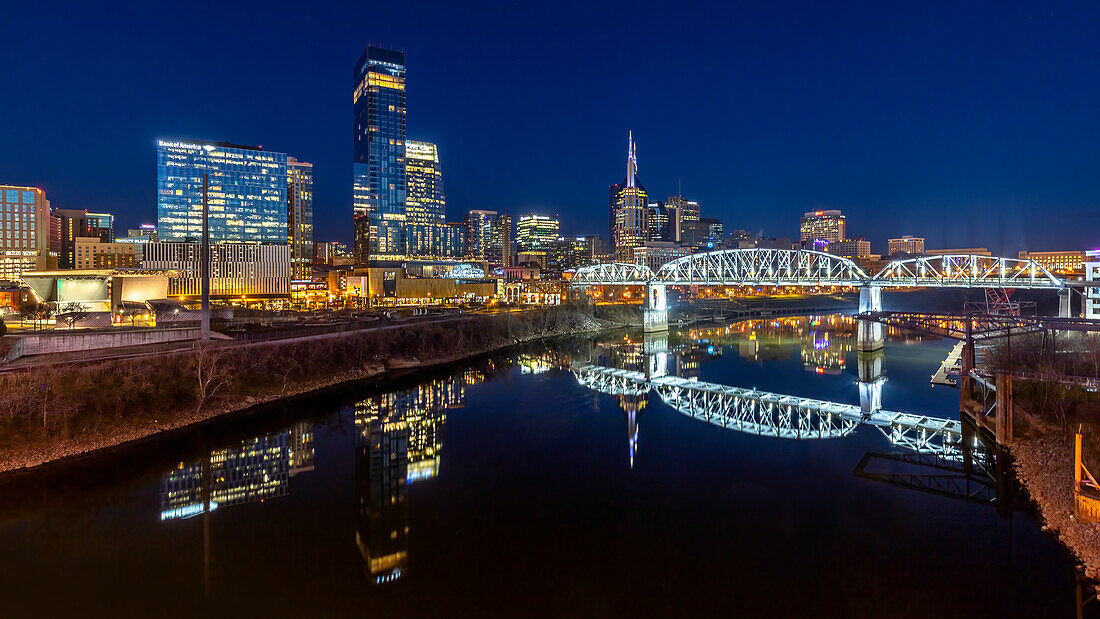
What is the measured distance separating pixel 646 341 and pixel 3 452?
6078cm

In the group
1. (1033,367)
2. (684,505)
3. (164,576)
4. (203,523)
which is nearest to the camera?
(164,576)

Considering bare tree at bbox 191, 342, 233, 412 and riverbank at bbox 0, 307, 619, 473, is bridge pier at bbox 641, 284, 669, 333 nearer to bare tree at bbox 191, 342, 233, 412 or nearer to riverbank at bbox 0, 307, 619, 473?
riverbank at bbox 0, 307, 619, 473

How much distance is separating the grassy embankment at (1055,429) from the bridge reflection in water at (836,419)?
38.0 inches

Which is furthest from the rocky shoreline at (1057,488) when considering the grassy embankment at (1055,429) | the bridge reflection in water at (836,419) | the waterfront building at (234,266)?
the waterfront building at (234,266)

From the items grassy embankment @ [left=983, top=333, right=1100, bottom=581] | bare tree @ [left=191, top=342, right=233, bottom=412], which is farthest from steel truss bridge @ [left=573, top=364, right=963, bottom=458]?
bare tree @ [left=191, top=342, right=233, bottom=412]

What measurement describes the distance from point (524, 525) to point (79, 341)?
24535mm

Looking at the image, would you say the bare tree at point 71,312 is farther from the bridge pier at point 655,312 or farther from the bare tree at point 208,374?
the bridge pier at point 655,312

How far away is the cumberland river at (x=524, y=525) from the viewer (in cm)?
1292

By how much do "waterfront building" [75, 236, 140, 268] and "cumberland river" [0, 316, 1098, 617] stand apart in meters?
100

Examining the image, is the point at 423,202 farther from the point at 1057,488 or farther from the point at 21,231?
the point at 1057,488

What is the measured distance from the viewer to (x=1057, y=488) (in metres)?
16.5

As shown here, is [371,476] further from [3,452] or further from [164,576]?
[3,452]

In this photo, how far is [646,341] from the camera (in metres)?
71.7

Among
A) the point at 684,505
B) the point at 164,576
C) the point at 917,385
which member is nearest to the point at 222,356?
the point at 164,576
